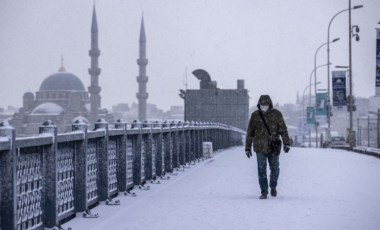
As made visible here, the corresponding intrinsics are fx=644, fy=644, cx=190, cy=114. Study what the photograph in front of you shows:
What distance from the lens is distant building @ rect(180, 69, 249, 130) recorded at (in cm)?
11581

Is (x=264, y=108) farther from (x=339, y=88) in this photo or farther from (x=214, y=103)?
(x=214, y=103)

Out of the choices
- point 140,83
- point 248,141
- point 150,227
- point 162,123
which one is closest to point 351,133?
point 162,123

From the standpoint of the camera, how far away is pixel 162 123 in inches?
590

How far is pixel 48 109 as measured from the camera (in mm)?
163000

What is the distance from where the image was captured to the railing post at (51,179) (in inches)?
265

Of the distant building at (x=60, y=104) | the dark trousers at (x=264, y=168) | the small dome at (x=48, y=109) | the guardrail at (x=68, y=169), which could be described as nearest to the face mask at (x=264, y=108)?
the dark trousers at (x=264, y=168)

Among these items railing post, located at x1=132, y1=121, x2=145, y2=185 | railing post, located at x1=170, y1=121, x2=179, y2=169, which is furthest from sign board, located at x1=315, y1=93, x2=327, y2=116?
railing post, located at x1=132, y1=121, x2=145, y2=185

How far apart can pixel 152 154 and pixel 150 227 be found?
611cm

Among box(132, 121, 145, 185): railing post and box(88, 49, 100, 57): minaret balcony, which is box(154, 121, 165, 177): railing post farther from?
box(88, 49, 100, 57): minaret balcony

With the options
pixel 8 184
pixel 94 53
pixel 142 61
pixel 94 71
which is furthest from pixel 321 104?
pixel 142 61

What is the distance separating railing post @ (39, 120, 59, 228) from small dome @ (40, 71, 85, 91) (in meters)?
166

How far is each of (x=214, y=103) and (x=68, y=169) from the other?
10968cm

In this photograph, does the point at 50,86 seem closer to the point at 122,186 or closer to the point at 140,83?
the point at 140,83

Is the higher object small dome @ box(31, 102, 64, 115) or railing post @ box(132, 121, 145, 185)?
small dome @ box(31, 102, 64, 115)
